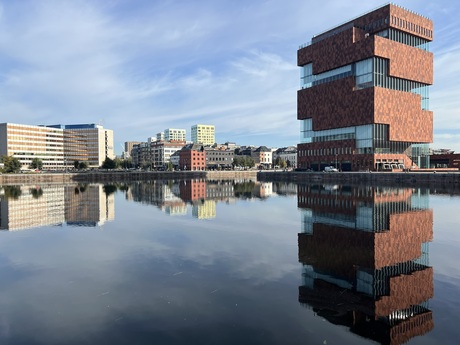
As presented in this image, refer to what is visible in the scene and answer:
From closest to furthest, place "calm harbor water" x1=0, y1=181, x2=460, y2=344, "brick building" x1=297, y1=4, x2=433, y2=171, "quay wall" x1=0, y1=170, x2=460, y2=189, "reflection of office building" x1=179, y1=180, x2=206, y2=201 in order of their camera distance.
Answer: "calm harbor water" x1=0, y1=181, x2=460, y2=344
"reflection of office building" x1=179, y1=180, x2=206, y2=201
"quay wall" x1=0, y1=170, x2=460, y2=189
"brick building" x1=297, y1=4, x2=433, y2=171

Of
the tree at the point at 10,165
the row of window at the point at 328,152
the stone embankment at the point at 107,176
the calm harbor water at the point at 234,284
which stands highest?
the row of window at the point at 328,152

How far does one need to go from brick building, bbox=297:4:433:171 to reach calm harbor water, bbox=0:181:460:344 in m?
110

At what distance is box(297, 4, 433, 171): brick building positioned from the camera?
5167 inches

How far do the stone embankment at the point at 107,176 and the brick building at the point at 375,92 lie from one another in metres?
50.6

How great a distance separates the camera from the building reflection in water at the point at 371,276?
476 inches

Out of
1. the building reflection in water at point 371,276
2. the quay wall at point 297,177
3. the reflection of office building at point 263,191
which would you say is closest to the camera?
the building reflection in water at point 371,276

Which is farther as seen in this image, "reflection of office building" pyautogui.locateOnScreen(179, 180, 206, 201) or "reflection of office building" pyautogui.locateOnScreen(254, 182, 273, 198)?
"reflection of office building" pyautogui.locateOnScreen(254, 182, 273, 198)

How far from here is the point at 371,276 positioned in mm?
16891

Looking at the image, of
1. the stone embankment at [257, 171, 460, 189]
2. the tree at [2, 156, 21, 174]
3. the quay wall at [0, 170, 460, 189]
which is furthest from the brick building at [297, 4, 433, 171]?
the tree at [2, 156, 21, 174]

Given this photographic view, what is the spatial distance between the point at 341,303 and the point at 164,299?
694 cm

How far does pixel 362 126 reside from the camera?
134875 mm

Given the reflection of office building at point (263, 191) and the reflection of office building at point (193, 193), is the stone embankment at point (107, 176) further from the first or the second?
the reflection of office building at point (263, 191)

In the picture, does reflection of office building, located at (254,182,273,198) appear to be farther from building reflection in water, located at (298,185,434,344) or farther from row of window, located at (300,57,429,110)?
row of window, located at (300,57,429,110)

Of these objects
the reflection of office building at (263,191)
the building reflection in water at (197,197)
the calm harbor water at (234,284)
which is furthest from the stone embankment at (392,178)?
the calm harbor water at (234,284)
